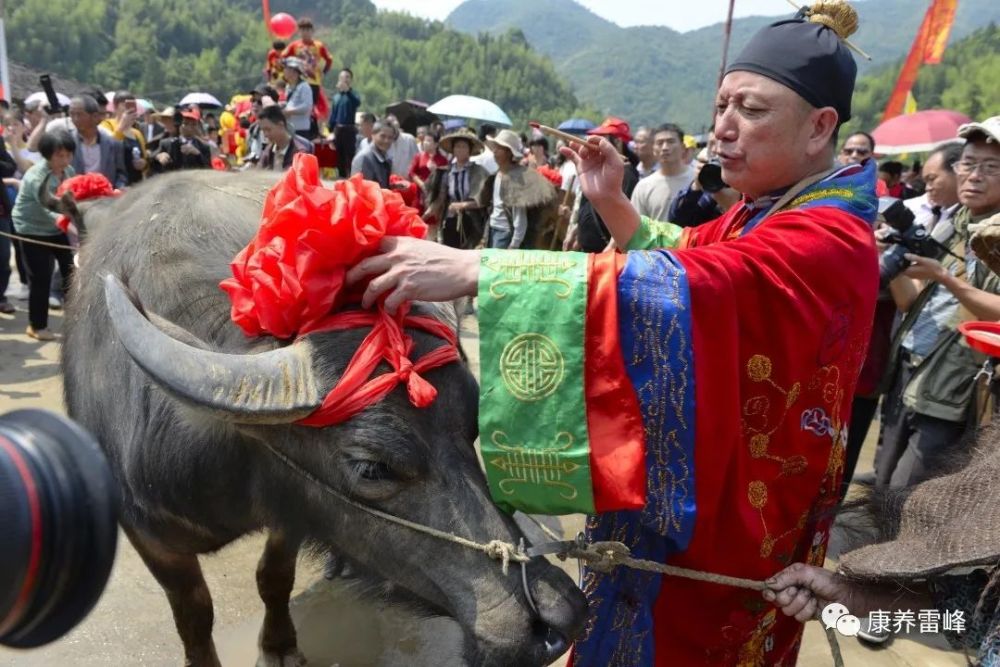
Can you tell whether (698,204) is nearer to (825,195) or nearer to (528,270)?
(825,195)

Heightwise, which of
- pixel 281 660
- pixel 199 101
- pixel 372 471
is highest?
pixel 372 471

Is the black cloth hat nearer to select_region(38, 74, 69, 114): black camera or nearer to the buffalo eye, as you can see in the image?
the buffalo eye

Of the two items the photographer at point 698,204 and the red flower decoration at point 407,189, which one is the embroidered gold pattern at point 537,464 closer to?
the photographer at point 698,204

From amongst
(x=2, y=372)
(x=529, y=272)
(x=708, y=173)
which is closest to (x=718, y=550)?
(x=529, y=272)

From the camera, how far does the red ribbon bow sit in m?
1.58

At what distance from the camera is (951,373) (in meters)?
3.07

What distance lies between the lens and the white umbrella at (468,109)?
418 inches

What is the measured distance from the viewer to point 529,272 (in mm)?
1424

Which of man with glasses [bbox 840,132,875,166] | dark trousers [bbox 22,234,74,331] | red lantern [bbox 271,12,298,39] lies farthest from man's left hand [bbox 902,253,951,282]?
red lantern [bbox 271,12,298,39]

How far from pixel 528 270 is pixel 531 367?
19cm

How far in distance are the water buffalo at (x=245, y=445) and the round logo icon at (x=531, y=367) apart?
338 mm

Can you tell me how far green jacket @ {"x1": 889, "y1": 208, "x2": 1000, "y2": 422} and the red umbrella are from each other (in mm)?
7818

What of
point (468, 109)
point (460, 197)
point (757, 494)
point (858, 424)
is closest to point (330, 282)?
point (757, 494)

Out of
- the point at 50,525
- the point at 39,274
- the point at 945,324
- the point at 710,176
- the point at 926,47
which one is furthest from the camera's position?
the point at 926,47
